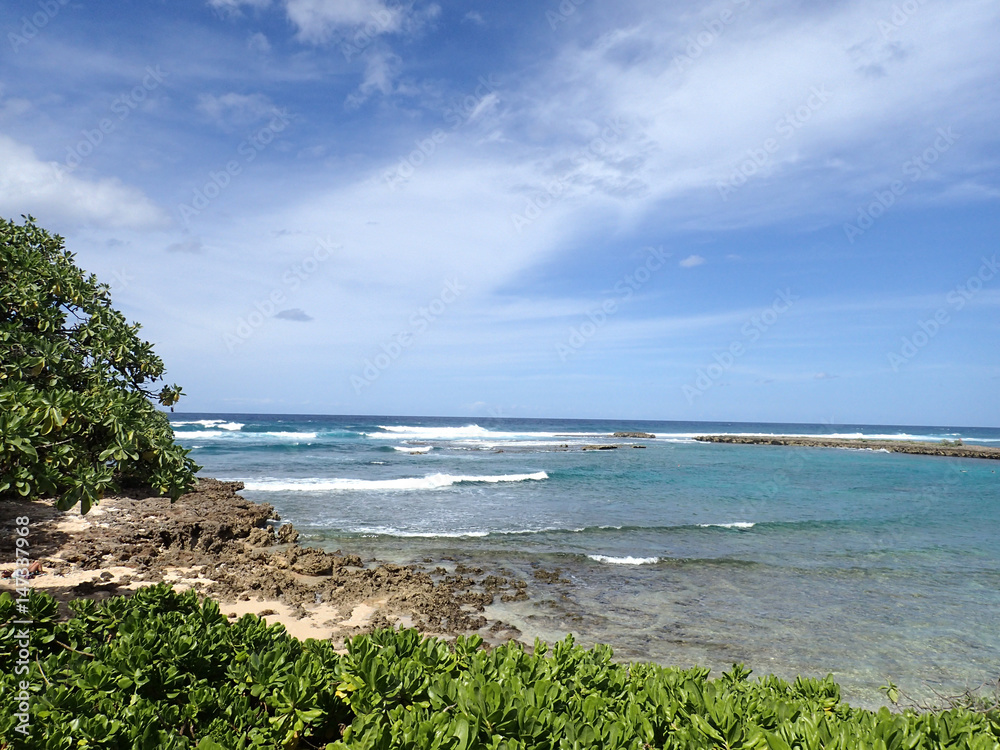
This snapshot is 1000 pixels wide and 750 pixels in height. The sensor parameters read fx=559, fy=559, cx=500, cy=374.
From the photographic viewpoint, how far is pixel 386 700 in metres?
3.13

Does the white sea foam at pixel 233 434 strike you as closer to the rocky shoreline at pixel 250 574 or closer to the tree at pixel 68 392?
the rocky shoreline at pixel 250 574

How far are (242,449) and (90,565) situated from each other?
33537mm

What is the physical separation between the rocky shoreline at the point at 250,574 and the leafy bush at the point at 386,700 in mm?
4505

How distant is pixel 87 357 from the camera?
21.1 feet

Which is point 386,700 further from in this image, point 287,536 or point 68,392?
point 287,536

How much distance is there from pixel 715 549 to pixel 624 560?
3.09 meters

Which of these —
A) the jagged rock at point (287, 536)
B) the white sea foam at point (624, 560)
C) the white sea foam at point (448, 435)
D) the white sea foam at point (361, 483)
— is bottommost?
the white sea foam at point (448, 435)

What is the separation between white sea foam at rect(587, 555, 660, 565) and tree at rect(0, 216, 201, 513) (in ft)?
30.9

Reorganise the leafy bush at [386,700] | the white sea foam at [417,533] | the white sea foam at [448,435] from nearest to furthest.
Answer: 1. the leafy bush at [386,700]
2. the white sea foam at [417,533]
3. the white sea foam at [448,435]

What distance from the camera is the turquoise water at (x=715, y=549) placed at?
8469 mm

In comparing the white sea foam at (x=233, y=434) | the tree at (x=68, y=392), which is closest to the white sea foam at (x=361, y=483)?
the tree at (x=68, y=392)

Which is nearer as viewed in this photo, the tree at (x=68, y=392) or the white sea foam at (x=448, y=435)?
the tree at (x=68, y=392)

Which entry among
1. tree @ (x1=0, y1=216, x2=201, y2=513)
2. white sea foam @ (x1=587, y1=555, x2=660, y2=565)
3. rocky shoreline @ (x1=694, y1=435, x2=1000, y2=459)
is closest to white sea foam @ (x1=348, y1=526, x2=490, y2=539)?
white sea foam @ (x1=587, y1=555, x2=660, y2=565)
